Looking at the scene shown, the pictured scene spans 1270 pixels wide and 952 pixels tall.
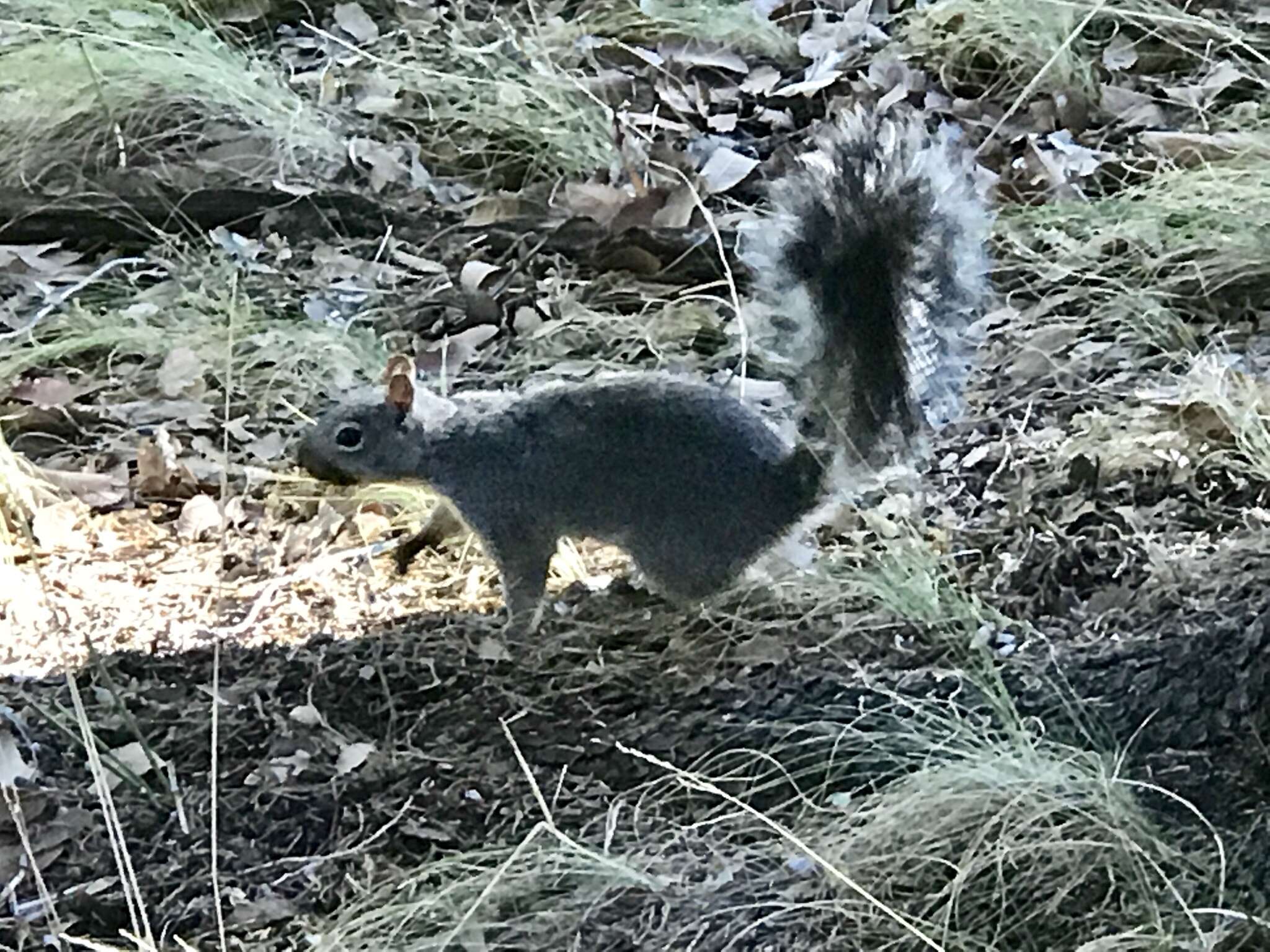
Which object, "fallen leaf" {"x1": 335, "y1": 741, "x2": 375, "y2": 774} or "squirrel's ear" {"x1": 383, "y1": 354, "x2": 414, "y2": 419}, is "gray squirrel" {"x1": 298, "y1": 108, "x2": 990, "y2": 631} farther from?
"fallen leaf" {"x1": 335, "y1": 741, "x2": 375, "y2": 774}

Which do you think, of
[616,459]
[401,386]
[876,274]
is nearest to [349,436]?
[401,386]

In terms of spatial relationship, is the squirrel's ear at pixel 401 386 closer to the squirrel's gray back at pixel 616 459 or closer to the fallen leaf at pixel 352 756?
the squirrel's gray back at pixel 616 459

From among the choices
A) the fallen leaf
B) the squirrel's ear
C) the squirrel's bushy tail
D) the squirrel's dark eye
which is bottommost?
the fallen leaf

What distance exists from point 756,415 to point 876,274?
Result: 0.37 m

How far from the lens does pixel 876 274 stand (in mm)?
2662

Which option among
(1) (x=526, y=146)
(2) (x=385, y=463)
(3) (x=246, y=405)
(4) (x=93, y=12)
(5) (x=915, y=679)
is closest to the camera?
(5) (x=915, y=679)

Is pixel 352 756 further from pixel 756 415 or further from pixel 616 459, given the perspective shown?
pixel 756 415

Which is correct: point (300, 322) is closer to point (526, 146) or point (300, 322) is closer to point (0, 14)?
point (526, 146)

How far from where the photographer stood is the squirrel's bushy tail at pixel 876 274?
2.63 metres

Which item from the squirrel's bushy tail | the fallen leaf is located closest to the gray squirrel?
the squirrel's bushy tail

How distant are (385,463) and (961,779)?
3.73 ft

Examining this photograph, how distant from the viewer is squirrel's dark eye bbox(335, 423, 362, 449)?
9.53 feet

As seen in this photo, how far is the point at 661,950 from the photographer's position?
2.14 m

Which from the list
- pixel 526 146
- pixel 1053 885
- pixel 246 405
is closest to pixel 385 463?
pixel 246 405
